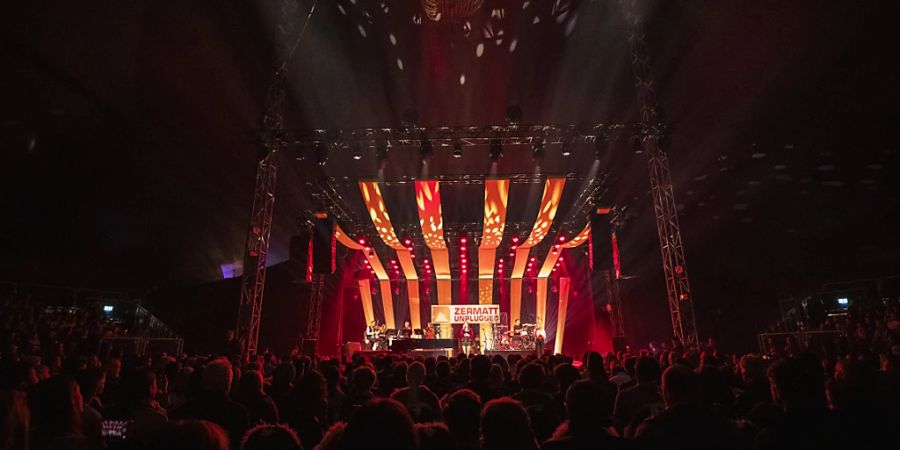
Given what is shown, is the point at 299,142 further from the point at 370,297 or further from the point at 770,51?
the point at 370,297

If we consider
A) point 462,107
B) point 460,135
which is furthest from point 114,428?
point 462,107

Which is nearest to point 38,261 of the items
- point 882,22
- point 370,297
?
point 370,297

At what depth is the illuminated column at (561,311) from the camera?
21.0 m

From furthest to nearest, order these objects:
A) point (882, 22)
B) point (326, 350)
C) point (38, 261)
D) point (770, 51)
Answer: point (326, 350) → point (38, 261) → point (770, 51) → point (882, 22)

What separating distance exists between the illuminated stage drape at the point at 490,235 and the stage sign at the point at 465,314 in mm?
517

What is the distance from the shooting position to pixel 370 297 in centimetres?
2222

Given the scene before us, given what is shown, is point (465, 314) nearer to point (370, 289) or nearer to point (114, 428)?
point (370, 289)

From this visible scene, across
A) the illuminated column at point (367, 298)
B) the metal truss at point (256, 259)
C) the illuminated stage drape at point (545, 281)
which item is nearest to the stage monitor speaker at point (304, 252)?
the metal truss at point (256, 259)

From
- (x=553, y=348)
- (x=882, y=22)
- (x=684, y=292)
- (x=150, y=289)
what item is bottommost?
(x=553, y=348)

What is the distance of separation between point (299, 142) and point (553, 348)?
16081 mm

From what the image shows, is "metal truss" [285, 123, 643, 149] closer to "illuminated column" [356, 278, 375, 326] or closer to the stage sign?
the stage sign

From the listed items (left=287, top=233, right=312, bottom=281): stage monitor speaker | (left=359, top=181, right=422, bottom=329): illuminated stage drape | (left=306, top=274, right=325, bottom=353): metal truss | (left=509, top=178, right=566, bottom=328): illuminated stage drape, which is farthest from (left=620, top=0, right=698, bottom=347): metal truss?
(left=306, top=274, right=325, bottom=353): metal truss

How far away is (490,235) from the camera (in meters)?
16.3

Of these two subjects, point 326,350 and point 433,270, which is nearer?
point 326,350
